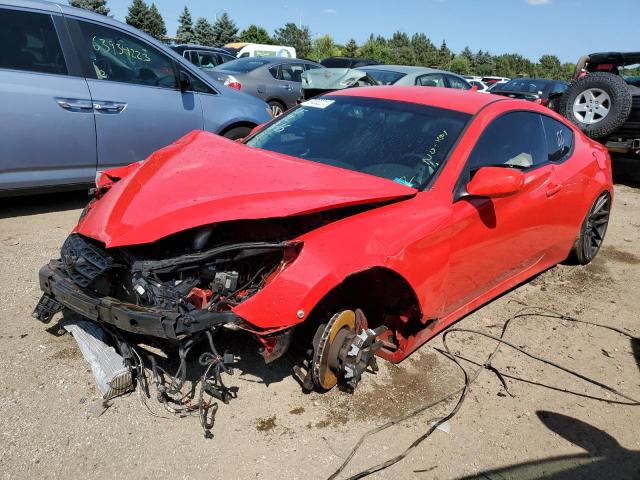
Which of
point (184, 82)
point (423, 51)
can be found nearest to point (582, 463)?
point (184, 82)

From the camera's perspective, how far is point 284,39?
68750 millimetres

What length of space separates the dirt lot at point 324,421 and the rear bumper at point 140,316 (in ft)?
1.64

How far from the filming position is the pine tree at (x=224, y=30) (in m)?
61.9

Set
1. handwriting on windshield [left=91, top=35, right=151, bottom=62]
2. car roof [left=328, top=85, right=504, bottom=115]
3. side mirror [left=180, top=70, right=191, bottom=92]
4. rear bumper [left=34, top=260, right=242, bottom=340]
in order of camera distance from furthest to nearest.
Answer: side mirror [left=180, top=70, right=191, bottom=92]
handwriting on windshield [left=91, top=35, right=151, bottom=62]
car roof [left=328, top=85, right=504, bottom=115]
rear bumper [left=34, top=260, right=242, bottom=340]

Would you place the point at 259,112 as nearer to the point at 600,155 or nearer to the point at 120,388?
the point at 600,155

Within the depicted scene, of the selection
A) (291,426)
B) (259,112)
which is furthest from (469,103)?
(259,112)

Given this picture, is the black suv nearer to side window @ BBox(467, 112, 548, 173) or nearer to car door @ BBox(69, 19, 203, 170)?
side window @ BBox(467, 112, 548, 173)

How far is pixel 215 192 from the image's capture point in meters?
2.57

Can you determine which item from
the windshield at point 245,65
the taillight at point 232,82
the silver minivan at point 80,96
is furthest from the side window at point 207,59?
the silver minivan at point 80,96

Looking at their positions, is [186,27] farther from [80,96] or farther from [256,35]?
[80,96]

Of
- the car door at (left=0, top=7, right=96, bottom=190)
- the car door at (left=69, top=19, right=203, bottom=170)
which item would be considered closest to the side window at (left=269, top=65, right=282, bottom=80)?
the car door at (left=69, top=19, right=203, bottom=170)

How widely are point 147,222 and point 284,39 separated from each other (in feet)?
234

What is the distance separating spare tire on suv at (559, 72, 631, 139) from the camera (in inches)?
274

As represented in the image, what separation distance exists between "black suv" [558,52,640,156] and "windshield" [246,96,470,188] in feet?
15.8
